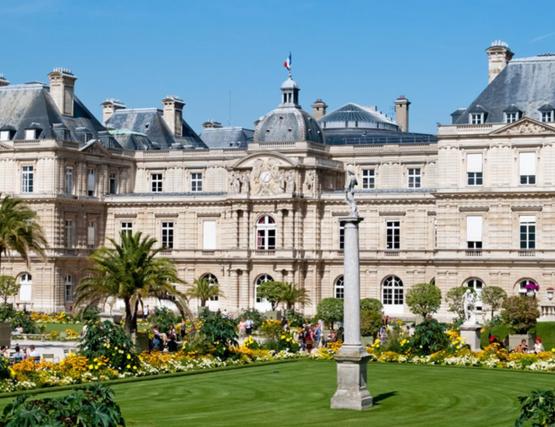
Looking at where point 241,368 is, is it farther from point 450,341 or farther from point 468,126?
point 468,126

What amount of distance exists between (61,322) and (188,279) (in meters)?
14.2

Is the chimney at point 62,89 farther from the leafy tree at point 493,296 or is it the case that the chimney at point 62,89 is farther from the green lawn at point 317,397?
the green lawn at point 317,397

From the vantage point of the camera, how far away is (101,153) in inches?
3612

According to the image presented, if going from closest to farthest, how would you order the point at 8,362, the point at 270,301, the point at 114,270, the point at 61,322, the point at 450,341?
the point at 8,362 < the point at 450,341 < the point at 114,270 < the point at 61,322 < the point at 270,301

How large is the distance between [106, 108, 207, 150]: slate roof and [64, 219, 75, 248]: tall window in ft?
35.7

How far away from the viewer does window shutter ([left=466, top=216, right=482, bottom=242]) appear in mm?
78062

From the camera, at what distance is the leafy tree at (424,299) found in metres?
76.9

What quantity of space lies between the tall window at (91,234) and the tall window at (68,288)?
10.4ft

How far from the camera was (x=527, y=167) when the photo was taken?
77000mm

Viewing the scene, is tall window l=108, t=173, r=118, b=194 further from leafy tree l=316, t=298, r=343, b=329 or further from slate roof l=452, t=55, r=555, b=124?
slate roof l=452, t=55, r=555, b=124

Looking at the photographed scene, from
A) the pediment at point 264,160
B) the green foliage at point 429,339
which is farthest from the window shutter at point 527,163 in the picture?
the green foliage at point 429,339

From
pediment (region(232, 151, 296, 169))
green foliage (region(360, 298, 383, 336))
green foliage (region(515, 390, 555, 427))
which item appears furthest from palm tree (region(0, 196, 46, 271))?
green foliage (region(515, 390, 555, 427))

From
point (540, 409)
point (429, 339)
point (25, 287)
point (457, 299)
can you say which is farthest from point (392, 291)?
point (540, 409)

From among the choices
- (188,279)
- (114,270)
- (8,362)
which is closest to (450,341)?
(114,270)
